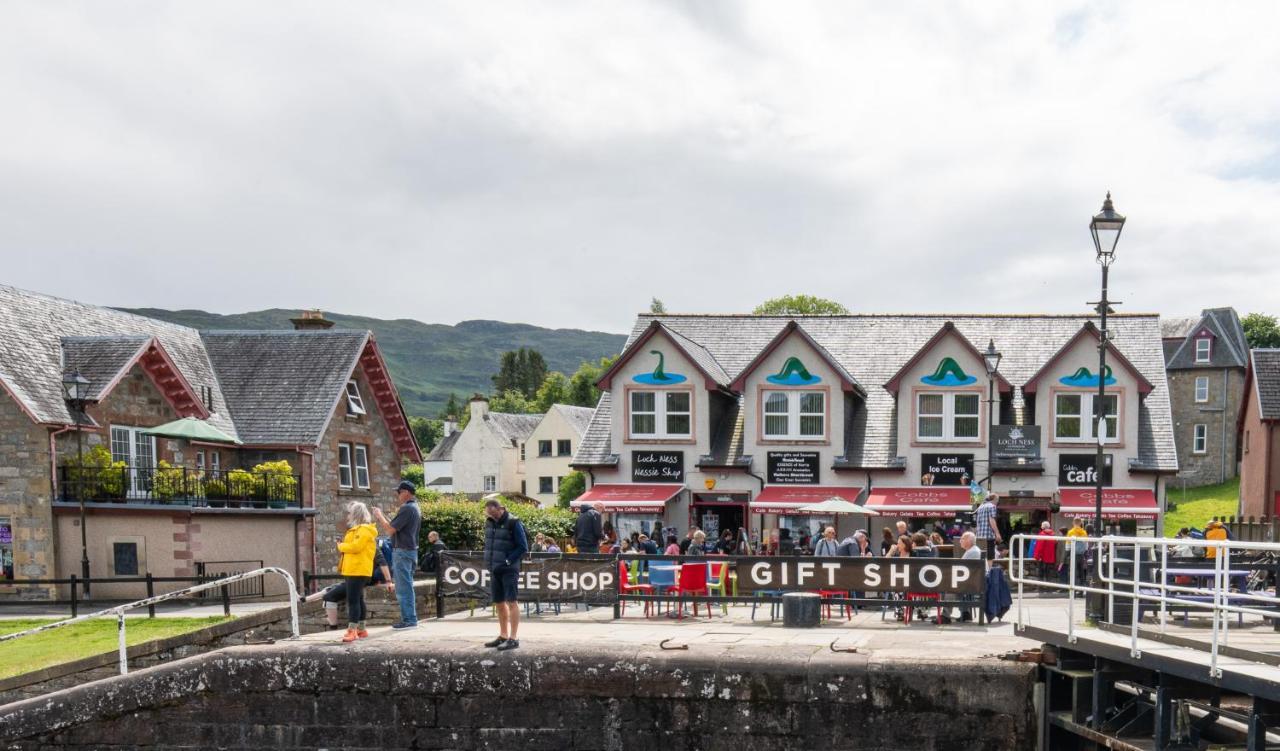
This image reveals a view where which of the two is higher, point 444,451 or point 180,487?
point 180,487

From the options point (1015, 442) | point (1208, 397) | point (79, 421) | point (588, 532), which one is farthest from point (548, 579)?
point (1208, 397)

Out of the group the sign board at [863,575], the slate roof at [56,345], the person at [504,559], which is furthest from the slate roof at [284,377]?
the person at [504,559]

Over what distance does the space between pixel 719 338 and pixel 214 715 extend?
28.0m

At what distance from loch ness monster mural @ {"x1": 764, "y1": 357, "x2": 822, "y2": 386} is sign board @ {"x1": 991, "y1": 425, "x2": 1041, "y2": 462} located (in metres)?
5.41

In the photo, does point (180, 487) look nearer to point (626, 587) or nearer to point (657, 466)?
point (657, 466)

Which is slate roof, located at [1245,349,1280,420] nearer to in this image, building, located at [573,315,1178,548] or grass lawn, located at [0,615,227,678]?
building, located at [573,315,1178,548]

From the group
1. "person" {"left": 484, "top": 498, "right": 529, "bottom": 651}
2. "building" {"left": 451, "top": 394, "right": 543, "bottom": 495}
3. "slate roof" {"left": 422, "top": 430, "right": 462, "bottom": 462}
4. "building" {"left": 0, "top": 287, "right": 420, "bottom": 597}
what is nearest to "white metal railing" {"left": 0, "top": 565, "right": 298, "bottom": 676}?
"person" {"left": 484, "top": 498, "right": 529, "bottom": 651}

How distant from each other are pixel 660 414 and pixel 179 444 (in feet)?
46.1

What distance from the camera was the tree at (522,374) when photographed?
15088 centimetres

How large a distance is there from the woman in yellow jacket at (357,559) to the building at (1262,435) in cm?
3681

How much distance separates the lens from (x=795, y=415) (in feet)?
121

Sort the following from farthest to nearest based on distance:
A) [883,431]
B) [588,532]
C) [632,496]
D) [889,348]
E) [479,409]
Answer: [479,409], [889,348], [883,431], [632,496], [588,532]

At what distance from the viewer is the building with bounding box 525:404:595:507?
273 ft

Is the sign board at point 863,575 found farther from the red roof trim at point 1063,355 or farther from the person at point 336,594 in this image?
the red roof trim at point 1063,355
